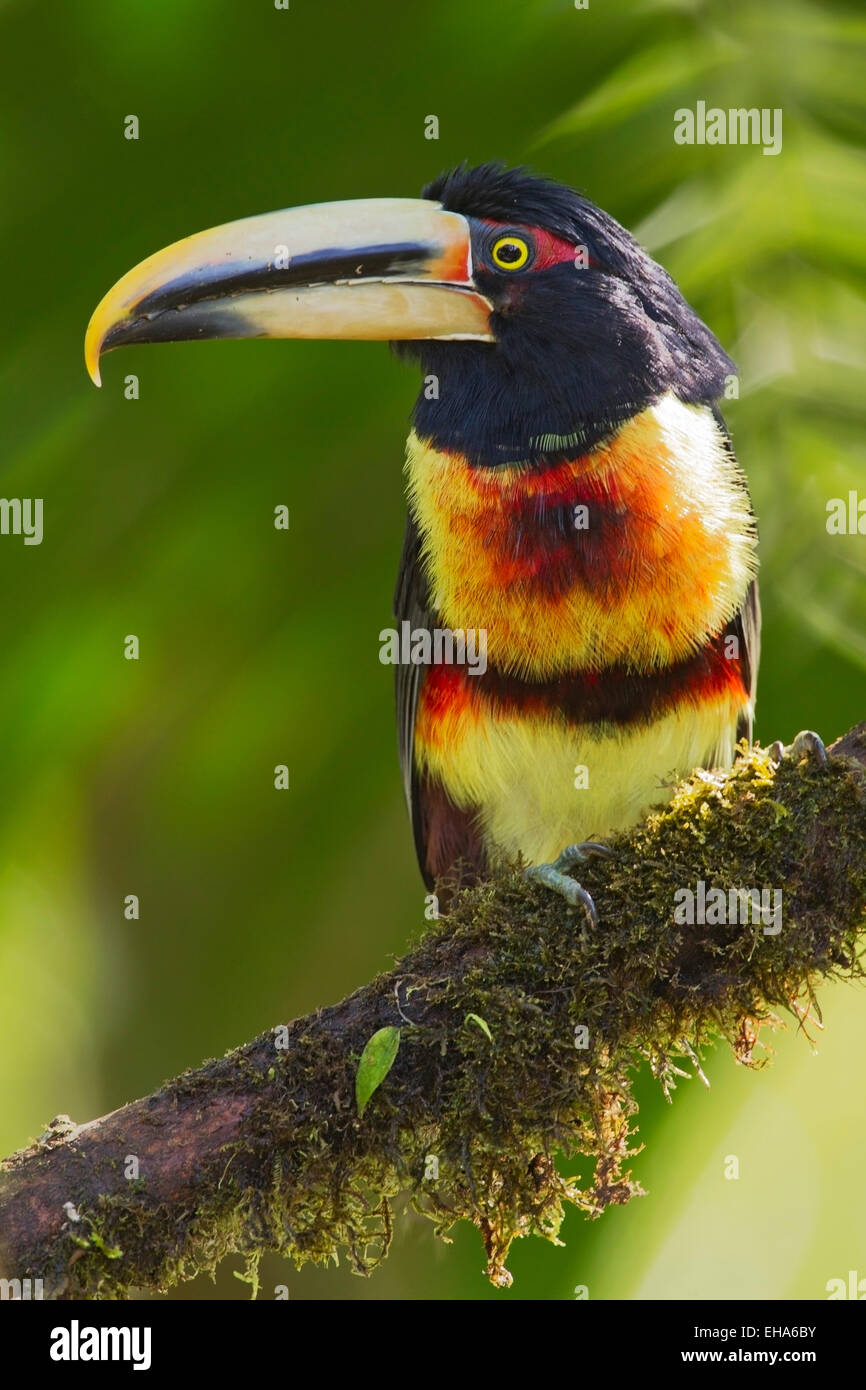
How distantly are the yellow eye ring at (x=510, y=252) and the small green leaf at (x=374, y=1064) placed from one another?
6.71ft

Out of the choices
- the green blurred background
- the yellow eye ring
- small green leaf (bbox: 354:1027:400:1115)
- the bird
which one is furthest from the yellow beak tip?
small green leaf (bbox: 354:1027:400:1115)

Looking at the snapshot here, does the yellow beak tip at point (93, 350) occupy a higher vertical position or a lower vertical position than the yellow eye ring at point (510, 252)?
lower

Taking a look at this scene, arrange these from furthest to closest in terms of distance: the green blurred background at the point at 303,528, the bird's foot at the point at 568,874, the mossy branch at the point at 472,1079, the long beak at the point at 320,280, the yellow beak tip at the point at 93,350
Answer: the long beak at the point at 320,280 → the yellow beak tip at the point at 93,350 → the green blurred background at the point at 303,528 → the bird's foot at the point at 568,874 → the mossy branch at the point at 472,1079

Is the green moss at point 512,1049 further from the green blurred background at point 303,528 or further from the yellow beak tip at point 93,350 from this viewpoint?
the yellow beak tip at point 93,350

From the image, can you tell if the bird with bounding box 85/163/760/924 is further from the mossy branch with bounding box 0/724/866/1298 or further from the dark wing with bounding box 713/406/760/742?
the mossy branch with bounding box 0/724/866/1298

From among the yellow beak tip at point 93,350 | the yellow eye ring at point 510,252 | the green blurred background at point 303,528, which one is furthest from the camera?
the yellow eye ring at point 510,252

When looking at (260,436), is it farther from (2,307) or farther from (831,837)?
(831,837)

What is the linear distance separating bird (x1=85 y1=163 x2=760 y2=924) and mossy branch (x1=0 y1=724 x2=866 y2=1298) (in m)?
0.64

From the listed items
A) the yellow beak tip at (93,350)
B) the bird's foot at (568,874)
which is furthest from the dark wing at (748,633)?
the yellow beak tip at (93,350)

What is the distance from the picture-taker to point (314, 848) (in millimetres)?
3951

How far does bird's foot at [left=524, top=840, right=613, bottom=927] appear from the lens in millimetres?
2852

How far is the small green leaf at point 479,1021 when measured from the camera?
8.94 ft

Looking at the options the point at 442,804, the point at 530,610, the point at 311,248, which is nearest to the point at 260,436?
the point at 311,248

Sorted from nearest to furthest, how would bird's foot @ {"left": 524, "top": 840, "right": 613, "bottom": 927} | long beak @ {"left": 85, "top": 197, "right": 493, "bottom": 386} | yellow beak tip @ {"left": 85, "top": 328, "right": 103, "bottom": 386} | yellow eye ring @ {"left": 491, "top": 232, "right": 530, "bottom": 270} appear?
1. bird's foot @ {"left": 524, "top": 840, "right": 613, "bottom": 927}
2. yellow beak tip @ {"left": 85, "top": 328, "right": 103, "bottom": 386}
3. long beak @ {"left": 85, "top": 197, "right": 493, "bottom": 386}
4. yellow eye ring @ {"left": 491, "top": 232, "right": 530, "bottom": 270}
